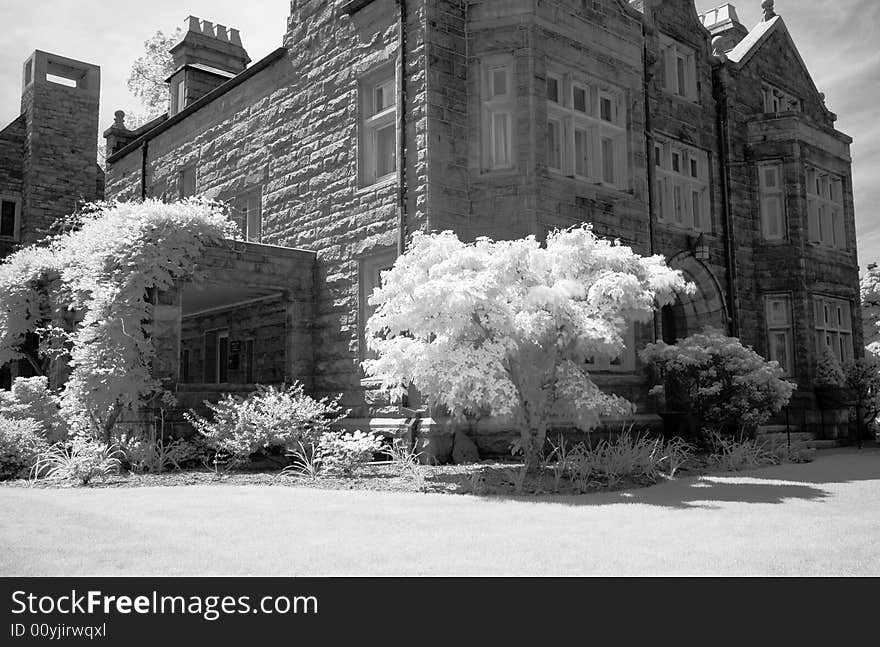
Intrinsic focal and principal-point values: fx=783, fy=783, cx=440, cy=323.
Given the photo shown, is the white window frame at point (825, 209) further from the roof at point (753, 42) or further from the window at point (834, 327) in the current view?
the roof at point (753, 42)

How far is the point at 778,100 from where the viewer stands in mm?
21625

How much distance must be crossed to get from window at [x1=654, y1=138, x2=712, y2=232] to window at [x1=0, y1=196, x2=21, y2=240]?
22439mm

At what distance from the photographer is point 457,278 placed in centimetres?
988

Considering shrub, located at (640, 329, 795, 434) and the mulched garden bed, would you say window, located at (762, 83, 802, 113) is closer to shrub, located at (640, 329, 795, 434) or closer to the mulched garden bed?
shrub, located at (640, 329, 795, 434)

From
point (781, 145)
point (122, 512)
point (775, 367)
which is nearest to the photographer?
point (122, 512)

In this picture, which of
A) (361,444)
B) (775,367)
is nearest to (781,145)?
(775,367)

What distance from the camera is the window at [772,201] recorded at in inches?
790

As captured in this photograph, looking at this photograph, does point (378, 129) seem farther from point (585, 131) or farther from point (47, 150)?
point (47, 150)

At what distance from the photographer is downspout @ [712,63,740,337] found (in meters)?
18.9

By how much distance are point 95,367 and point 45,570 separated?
843 centimetres

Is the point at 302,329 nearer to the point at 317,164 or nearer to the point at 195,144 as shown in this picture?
the point at 317,164

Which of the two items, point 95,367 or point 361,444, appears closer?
point 361,444

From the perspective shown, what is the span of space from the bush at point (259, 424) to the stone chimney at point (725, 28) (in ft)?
57.4

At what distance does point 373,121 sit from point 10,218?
19208 millimetres
